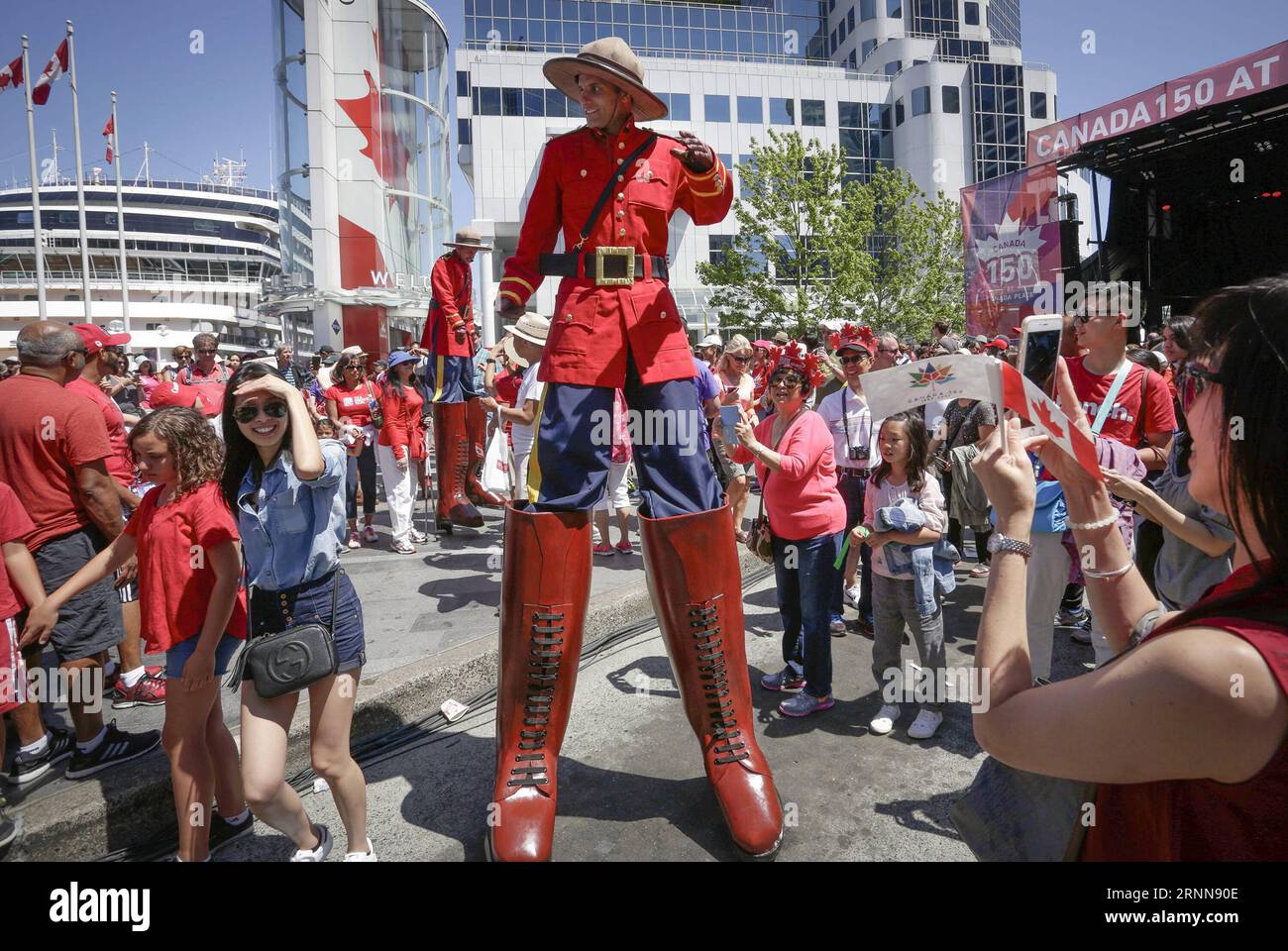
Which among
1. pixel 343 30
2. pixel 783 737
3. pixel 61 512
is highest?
pixel 343 30

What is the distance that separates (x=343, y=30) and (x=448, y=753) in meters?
20.5

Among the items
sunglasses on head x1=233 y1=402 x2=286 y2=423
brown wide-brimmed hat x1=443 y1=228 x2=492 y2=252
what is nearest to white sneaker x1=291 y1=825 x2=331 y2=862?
sunglasses on head x1=233 y1=402 x2=286 y2=423

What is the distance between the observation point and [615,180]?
116 inches

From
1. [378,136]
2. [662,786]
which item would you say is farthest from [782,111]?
[662,786]

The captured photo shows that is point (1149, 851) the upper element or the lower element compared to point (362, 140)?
lower

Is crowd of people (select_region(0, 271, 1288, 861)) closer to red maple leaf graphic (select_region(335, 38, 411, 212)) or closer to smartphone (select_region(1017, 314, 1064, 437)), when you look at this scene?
smartphone (select_region(1017, 314, 1064, 437))

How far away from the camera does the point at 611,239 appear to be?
2.93 metres

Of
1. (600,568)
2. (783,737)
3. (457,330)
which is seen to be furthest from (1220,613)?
(457,330)

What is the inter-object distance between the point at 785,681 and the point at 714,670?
1.44 m

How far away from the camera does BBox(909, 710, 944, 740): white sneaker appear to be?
358 centimetres

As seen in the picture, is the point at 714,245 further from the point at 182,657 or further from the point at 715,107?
the point at 182,657

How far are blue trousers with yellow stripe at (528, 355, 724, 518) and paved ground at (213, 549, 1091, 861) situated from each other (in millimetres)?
1165
